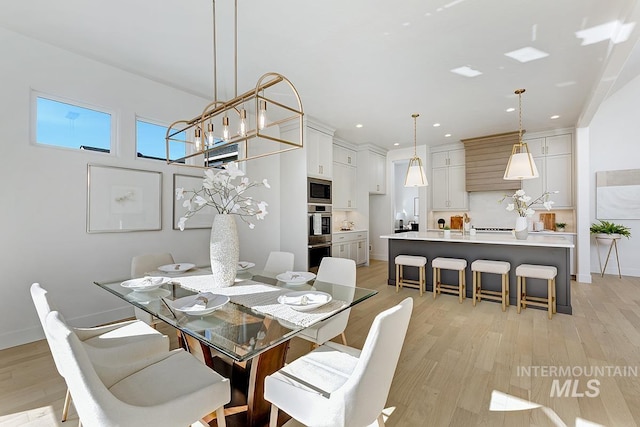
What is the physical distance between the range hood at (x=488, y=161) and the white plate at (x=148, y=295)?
6.06 metres

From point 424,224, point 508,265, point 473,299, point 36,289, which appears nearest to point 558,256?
point 508,265

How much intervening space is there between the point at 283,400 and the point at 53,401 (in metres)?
1.83

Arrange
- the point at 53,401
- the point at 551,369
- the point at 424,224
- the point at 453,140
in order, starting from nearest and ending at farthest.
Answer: the point at 53,401
the point at 551,369
the point at 453,140
the point at 424,224

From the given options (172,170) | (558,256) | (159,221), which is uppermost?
(172,170)

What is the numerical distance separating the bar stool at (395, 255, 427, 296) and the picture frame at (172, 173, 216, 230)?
296 centimetres

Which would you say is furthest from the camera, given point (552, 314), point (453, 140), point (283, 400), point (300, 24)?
point (453, 140)

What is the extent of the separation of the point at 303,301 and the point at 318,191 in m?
3.47

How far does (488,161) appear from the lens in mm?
5879

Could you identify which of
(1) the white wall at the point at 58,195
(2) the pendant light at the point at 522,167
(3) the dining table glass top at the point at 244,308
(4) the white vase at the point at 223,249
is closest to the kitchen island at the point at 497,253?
(2) the pendant light at the point at 522,167

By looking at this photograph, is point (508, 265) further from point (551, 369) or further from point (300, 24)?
point (300, 24)

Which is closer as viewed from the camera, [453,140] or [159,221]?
[159,221]

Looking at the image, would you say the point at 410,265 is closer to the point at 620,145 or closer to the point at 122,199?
the point at 122,199

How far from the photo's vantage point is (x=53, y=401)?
1887 millimetres

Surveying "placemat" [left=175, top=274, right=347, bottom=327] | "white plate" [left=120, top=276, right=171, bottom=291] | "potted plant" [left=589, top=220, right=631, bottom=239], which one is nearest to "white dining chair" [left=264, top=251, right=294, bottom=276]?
"placemat" [left=175, top=274, right=347, bottom=327]
